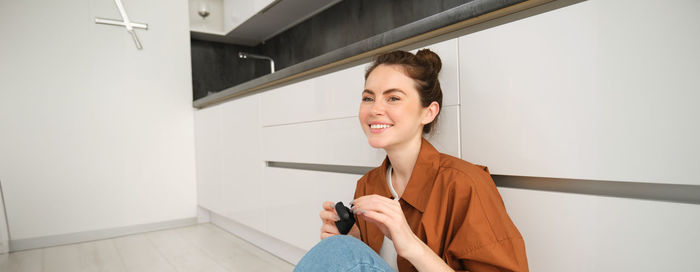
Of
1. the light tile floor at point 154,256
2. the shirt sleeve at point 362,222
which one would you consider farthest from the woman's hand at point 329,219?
the light tile floor at point 154,256

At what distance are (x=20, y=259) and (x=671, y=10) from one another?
3057mm

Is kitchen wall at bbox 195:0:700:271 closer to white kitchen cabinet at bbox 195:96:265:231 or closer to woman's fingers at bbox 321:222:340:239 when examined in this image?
woman's fingers at bbox 321:222:340:239

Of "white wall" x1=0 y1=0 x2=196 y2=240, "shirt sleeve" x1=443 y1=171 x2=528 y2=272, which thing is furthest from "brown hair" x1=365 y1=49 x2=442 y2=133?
"white wall" x1=0 y1=0 x2=196 y2=240

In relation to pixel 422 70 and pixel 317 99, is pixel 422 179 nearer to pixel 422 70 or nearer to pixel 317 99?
pixel 422 70

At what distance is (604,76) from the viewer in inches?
27.0

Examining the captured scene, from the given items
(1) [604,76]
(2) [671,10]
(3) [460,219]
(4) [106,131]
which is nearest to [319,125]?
(3) [460,219]

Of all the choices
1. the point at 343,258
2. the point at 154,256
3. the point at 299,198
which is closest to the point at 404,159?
the point at 343,258

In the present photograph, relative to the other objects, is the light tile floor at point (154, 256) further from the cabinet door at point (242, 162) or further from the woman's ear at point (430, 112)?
the woman's ear at point (430, 112)

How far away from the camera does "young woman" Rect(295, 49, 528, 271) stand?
0.64 m

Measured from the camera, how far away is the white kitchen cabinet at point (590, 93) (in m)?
0.61

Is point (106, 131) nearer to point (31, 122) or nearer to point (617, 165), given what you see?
point (31, 122)

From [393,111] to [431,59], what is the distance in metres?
0.18

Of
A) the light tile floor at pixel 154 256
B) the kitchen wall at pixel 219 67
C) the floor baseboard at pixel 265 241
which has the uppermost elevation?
the kitchen wall at pixel 219 67

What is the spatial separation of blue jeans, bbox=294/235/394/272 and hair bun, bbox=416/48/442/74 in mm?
461
